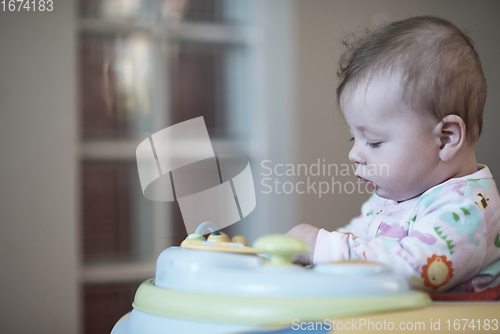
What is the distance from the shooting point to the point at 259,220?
1.49m

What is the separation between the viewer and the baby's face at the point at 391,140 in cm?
58

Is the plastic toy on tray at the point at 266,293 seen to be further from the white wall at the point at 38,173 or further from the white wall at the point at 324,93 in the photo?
the white wall at the point at 324,93

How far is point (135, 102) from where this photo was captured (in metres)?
1.43

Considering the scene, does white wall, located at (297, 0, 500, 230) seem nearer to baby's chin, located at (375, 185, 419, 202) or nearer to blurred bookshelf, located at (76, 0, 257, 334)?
blurred bookshelf, located at (76, 0, 257, 334)

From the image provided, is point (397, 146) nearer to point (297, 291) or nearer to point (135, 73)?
point (297, 291)

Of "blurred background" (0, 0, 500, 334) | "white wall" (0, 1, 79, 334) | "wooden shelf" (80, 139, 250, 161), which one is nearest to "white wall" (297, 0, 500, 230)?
"blurred background" (0, 0, 500, 334)

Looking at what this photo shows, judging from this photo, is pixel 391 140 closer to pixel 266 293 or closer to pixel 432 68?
pixel 432 68

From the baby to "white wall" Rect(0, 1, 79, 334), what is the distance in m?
0.89

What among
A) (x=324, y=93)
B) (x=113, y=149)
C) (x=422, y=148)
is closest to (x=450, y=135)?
(x=422, y=148)

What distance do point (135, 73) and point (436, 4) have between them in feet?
3.55

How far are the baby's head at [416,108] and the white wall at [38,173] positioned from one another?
92cm

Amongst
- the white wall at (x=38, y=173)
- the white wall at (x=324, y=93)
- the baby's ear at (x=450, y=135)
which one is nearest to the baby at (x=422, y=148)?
the baby's ear at (x=450, y=135)

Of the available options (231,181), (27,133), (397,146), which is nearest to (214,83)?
(231,181)

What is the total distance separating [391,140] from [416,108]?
5 cm
